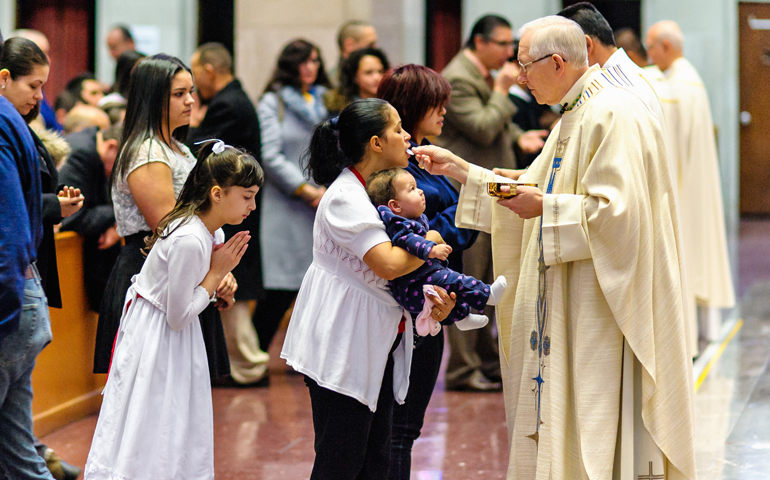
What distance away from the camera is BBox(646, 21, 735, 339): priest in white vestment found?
6.69 metres

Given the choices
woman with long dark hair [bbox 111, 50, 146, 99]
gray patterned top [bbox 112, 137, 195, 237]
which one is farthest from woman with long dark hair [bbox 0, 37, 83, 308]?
woman with long dark hair [bbox 111, 50, 146, 99]

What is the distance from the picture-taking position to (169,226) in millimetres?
2979

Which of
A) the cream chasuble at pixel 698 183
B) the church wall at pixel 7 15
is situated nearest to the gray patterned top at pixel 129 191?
the cream chasuble at pixel 698 183

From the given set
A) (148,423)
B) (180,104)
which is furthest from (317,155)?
(148,423)

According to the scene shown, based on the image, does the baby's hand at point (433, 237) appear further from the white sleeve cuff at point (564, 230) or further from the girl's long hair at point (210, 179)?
the girl's long hair at point (210, 179)

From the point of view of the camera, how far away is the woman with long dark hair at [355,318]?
Result: 2.77m

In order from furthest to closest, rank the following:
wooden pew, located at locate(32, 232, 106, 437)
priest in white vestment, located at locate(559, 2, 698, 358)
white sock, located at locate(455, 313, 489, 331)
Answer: wooden pew, located at locate(32, 232, 106, 437) < priest in white vestment, located at locate(559, 2, 698, 358) < white sock, located at locate(455, 313, 489, 331)

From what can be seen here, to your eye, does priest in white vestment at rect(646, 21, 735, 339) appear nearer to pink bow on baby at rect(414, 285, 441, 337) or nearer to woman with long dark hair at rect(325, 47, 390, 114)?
woman with long dark hair at rect(325, 47, 390, 114)

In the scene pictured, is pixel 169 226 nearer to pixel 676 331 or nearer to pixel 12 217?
pixel 12 217

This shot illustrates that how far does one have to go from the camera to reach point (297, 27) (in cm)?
1002

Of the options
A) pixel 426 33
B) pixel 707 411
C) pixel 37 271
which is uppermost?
pixel 426 33

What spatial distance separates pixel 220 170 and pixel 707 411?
3267mm

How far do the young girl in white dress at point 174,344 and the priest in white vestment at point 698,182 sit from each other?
4.45m

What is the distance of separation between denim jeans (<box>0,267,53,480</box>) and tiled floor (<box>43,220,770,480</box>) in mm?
990
